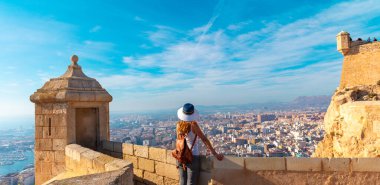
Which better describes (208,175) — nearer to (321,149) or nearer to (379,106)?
(379,106)

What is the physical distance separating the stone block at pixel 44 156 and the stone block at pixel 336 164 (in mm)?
5685

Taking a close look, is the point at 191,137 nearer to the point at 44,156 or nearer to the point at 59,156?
the point at 59,156

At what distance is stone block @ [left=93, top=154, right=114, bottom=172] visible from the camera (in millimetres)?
4169

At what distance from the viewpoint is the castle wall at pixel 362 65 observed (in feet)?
77.1

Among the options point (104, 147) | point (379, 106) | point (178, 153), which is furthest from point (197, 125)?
point (379, 106)

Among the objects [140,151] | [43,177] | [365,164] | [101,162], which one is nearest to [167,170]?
[140,151]

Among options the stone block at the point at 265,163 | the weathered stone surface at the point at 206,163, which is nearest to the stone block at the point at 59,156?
the weathered stone surface at the point at 206,163

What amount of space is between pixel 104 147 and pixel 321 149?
17755 millimetres

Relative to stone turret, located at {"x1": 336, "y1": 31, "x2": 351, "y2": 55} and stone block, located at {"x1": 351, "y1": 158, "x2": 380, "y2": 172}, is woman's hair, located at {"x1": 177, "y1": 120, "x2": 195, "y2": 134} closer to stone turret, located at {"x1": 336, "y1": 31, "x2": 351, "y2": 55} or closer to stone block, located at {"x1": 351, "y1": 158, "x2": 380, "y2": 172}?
stone block, located at {"x1": 351, "y1": 158, "x2": 380, "y2": 172}

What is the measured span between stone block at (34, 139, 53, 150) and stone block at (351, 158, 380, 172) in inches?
237

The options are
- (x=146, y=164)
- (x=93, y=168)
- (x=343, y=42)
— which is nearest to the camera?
(x=93, y=168)

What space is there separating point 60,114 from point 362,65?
85.4ft

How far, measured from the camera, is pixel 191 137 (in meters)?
3.42

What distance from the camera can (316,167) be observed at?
332cm
